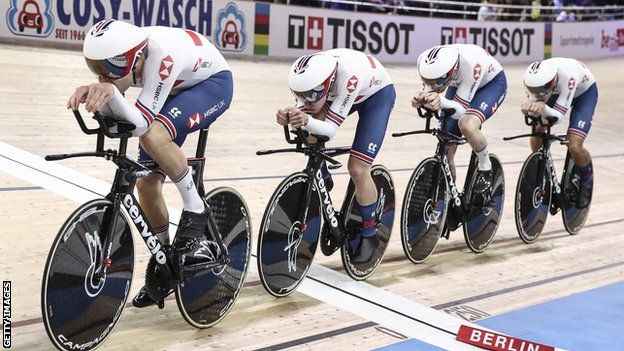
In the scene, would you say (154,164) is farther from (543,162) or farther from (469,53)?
(543,162)

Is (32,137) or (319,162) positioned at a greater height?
(319,162)

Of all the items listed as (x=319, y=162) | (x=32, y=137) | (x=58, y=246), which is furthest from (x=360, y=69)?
(x=32, y=137)

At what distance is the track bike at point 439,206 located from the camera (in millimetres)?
4957

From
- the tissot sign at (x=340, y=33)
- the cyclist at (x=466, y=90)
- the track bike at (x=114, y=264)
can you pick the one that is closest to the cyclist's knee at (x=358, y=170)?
the cyclist at (x=466, y=90)

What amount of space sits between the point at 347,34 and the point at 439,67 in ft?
30.6

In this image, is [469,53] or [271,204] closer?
[271,204]

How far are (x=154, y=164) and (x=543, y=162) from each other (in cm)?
316

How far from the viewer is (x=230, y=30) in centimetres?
1238

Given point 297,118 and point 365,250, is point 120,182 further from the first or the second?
point 365,250

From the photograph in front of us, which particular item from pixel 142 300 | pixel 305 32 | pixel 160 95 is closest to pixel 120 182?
pixel 160 95

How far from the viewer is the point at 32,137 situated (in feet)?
22.0

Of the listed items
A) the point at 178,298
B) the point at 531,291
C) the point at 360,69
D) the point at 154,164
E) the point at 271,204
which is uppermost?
the point at 360,69

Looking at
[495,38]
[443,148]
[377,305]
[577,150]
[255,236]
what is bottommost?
[495,38]

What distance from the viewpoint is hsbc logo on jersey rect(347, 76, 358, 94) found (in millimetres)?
4164
